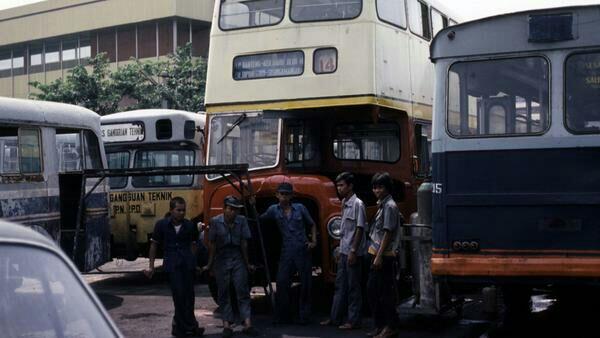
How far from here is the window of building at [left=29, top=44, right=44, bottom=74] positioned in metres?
52.9

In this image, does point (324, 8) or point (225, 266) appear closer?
point (225, 266)

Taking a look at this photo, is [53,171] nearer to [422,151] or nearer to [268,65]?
[268,65]

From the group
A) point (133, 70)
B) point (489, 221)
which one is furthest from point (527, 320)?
point (133, 70)

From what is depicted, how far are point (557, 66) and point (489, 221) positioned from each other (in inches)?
61.5

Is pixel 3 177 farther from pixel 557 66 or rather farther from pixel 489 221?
pixel 557 66

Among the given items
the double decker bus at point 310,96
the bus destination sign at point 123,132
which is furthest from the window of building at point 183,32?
the double decker bus at point 310,96

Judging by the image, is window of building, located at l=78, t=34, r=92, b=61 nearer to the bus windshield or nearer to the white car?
the bus windshield

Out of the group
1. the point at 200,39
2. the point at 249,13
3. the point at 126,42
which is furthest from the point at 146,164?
the point at 126,42

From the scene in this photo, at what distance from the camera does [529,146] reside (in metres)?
7.88

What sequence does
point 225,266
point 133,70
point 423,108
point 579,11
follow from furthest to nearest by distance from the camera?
1. point 133,70
2. point 423,108
3. point 225,266
4. point 579,11

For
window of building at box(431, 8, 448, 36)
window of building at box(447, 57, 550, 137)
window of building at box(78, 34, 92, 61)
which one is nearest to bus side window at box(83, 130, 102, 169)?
window of building at box(431, 8, 448, 36)

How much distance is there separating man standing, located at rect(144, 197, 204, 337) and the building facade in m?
36.6

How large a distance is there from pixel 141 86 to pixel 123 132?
57.7 ft

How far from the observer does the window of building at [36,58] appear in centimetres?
5288
